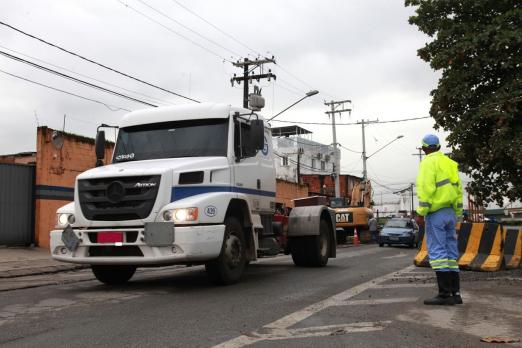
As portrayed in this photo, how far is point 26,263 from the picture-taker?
514 inches

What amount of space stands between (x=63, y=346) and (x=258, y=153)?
5366 mm

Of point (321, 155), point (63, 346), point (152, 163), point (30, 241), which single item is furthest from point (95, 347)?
point (321, 155)

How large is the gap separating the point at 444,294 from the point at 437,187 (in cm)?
123

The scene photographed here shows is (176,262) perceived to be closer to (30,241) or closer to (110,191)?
(110,191)

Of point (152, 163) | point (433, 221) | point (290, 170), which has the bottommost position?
point (433, 221)

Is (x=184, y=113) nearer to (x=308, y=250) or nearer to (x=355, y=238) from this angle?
(x=308, y=250)

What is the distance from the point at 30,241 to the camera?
17.2m

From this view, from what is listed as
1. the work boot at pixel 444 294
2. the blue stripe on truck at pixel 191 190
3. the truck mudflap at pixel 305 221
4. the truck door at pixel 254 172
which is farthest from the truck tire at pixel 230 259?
the work boot at pixel 444 294

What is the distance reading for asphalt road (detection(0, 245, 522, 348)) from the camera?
4.57m

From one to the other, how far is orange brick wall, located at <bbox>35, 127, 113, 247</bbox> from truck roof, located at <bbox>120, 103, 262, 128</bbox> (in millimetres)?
10039

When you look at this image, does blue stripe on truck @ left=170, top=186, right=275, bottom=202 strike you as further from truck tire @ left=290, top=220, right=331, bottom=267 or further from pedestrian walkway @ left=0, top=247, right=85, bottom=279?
pedestrian walkway @ left=0, top=247, right=85, bottom=279

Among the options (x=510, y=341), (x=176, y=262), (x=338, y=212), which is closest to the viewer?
(x=510, y=341)

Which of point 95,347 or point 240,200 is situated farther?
point 240,200

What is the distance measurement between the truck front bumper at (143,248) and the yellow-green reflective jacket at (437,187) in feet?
9.23
